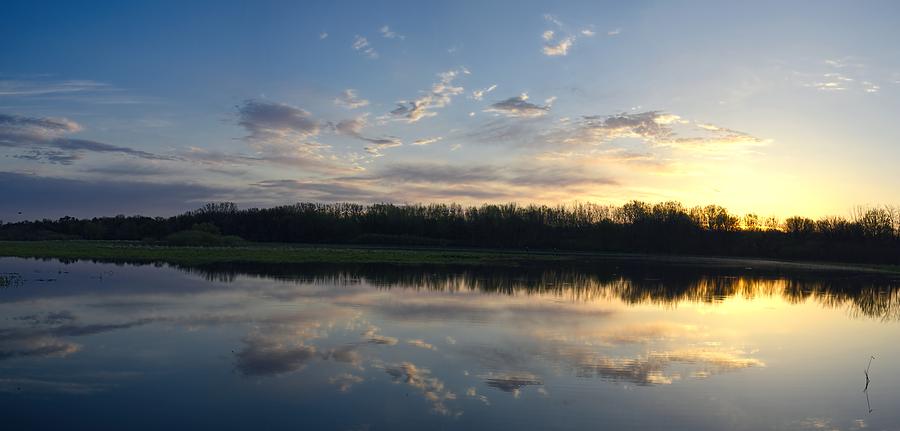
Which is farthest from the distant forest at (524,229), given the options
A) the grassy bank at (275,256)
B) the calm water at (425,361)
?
the calm water at (425,361)

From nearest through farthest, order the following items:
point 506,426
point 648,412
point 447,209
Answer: point 506,426, point 648,412, point 447,209

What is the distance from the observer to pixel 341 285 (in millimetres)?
28297

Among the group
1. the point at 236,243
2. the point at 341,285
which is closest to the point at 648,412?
the point at 341,285

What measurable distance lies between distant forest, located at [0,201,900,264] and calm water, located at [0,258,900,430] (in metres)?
73.5

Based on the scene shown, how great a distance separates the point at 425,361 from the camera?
12609 millimetres

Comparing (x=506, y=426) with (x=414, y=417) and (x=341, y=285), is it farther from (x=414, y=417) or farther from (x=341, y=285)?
(x=341, y=285)

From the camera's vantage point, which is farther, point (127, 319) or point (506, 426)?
point (127, 319)

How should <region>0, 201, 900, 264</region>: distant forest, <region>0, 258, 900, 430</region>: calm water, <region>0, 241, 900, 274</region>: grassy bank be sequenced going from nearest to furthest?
<region>0, 258, 900, 430</region>: calm water < <region>0, 241, 900, 274</region>: grassy bank < <region>0, 201, 900, 264</region>: distant forest

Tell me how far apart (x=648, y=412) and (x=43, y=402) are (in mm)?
9292

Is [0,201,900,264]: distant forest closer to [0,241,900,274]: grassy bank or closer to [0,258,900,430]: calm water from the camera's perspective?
[0,241,900,274]: grassy bank

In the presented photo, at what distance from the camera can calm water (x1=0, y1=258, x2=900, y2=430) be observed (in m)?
9.05

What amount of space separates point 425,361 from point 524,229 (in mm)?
103659

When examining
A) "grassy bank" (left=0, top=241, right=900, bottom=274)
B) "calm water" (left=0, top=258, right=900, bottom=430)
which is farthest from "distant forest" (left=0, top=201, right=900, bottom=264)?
"calm water" (left=0, top=258, right=900, bottom=430)

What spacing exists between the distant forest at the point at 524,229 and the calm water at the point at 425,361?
7352 cm
